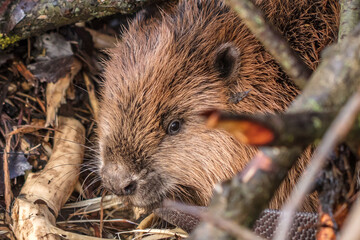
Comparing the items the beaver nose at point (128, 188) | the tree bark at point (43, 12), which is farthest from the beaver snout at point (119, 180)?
the tree bark at point (43, 12)

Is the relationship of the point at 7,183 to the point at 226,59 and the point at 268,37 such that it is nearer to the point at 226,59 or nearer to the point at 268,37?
the point at 226,59

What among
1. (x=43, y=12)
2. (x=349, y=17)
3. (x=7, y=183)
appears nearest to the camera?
(x=349, y=17)

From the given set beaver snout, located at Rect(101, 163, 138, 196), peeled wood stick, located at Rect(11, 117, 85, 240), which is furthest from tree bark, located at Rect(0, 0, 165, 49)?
beaver snout, located at Rect(101, 163, 138, 196)

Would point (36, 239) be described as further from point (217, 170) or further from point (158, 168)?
point (217, 170)

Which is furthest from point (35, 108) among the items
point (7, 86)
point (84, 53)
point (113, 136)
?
point (113, 136)

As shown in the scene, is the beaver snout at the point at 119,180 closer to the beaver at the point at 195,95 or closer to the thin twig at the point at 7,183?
the beaver at the point at 195,95

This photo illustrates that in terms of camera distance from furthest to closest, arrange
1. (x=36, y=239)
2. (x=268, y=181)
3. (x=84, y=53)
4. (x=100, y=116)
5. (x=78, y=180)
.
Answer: (x=84, y=53) < (x=78, y=180) < (x=100, y=116) < (x=36, y=239) < (x=268, y=181)

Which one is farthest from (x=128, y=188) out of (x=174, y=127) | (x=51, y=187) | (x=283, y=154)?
(x=283, y=154)
